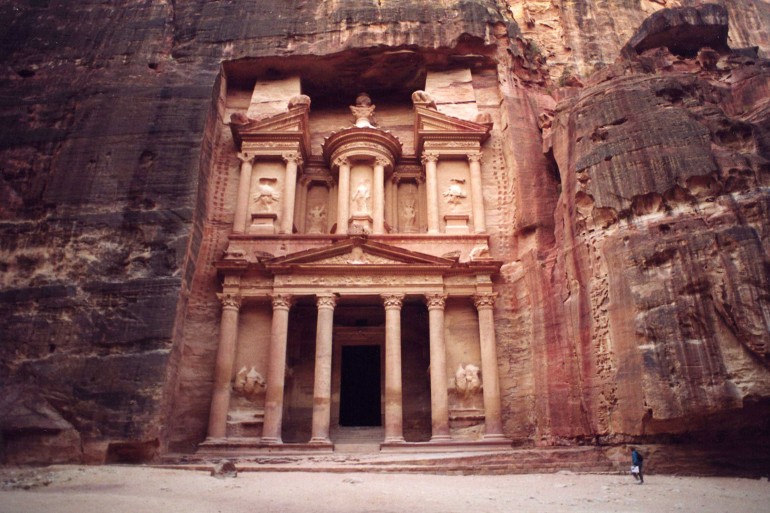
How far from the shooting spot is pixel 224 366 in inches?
571

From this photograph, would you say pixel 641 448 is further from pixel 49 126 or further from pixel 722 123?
pixel 49 126

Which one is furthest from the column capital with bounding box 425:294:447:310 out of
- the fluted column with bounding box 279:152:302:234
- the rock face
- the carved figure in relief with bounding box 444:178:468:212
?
the fluted column with bounding box 279:152:302:234

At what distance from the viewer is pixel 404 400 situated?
52.3 ft

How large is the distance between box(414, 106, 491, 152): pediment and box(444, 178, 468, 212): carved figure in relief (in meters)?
1.50

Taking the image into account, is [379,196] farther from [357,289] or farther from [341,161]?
[357,289]

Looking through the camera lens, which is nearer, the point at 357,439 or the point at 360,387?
the point at 357,439

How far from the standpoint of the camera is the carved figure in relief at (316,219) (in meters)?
18.5

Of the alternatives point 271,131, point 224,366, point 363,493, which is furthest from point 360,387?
point 363,493

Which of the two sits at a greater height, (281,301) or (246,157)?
(246,157)

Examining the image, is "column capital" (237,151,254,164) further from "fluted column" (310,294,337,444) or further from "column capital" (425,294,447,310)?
"column capital" (425,294,447,310)

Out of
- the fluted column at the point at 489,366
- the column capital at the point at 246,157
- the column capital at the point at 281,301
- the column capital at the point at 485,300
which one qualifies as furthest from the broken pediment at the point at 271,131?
the fluted column at the point at 489,366

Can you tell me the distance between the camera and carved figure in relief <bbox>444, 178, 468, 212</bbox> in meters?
17.4

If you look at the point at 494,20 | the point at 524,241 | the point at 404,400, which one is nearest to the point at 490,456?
the point at 404,400

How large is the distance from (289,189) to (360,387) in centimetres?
658
